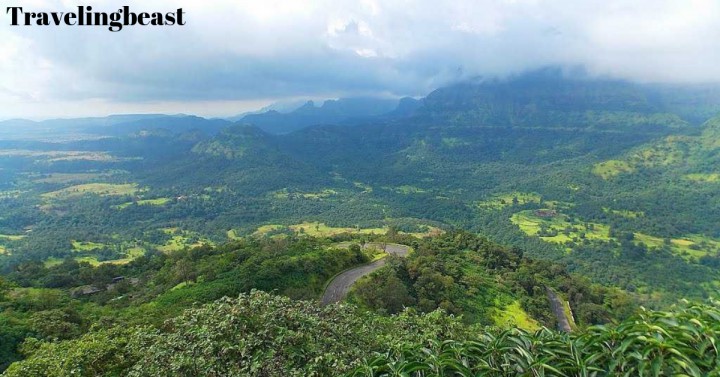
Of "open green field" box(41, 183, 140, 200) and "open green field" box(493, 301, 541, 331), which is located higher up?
"open green field" box(493, 301, 541, 331)

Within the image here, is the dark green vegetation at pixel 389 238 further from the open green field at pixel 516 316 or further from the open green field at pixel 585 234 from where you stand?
the open green field at pixel 585 234

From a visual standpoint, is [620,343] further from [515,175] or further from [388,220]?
[515,175]

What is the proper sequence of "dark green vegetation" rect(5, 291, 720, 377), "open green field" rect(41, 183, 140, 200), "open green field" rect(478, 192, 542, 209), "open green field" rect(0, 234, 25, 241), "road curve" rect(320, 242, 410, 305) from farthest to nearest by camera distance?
"open green field" rect(41, 183, 140, 200) < "open green field" rect(478, 192, 542, 209) < "open green field" rect(0, 234, 25, 241) < "road curve" rect(320, 242, 410, 305) < "dark green vegetation" rect(5, 291, 720, 377)

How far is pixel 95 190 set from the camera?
172 metres

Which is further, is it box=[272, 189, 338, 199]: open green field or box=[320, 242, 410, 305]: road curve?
box=[272, 189, 338, 199]: open green field

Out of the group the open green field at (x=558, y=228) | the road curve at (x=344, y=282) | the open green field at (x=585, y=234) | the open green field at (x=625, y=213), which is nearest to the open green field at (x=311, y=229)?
the open green field at (x=558, y=228)

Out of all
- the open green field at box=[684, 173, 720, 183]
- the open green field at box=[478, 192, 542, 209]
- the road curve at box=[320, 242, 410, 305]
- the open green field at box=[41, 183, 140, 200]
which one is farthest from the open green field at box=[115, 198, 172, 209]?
the open green field at box=[684, 173, 720, 183]

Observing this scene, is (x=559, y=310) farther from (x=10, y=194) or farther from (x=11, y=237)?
(x=10, y=194)

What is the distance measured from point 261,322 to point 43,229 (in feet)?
453

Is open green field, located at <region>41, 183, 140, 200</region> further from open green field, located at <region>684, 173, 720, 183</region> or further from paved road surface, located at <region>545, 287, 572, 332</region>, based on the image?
open green field, located at <region>684, 173, 720, 183</region>

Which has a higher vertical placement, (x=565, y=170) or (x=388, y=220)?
(x=565, y=170)

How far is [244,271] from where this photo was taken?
1373 inches

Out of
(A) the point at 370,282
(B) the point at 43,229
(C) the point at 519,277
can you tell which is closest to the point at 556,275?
(C) the point at 519,277

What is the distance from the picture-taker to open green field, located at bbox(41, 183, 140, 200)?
161500mm
